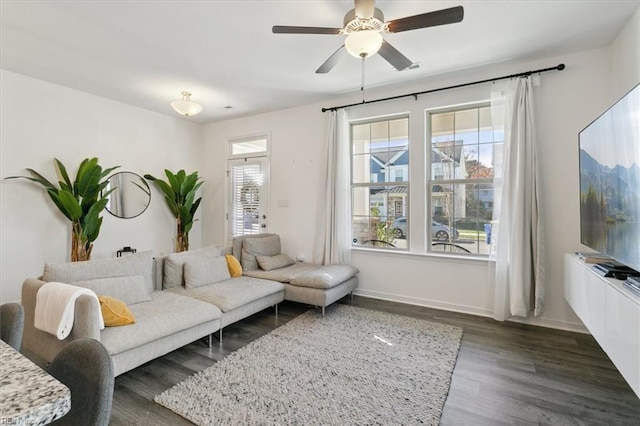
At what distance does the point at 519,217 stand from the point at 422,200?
3.59 ft

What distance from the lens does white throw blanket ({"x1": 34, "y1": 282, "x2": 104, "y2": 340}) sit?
206 cm

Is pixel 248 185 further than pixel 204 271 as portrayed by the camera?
Yes

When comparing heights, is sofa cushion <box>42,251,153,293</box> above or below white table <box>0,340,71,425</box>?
below

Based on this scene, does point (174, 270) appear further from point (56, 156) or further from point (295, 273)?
point (56, 156)

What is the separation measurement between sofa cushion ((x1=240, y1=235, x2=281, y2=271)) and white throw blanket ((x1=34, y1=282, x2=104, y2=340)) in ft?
7.01

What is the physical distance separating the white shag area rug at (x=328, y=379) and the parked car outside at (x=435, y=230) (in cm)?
119

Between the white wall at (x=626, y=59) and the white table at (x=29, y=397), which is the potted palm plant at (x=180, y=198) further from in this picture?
the white wall at (x=626, y=59)

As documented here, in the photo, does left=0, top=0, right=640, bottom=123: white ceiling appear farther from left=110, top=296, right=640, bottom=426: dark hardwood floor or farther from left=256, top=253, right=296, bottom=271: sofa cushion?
left=110, top=296, right=640, bottom=426: dark hardwood floor

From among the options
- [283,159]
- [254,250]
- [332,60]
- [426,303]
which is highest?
[332,60]

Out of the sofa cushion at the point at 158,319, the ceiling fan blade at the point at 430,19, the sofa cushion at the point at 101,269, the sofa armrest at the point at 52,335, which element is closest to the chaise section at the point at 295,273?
the sofa cushion at the point at 158,319

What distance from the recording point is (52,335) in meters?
2.20

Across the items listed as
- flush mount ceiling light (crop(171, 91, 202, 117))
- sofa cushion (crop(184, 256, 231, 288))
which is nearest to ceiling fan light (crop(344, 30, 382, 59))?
flush mount ceiling light (crop(171, 91, 202, 117))

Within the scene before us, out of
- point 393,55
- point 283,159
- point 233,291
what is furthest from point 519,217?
point 283,159

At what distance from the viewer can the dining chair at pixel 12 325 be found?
1.18m
